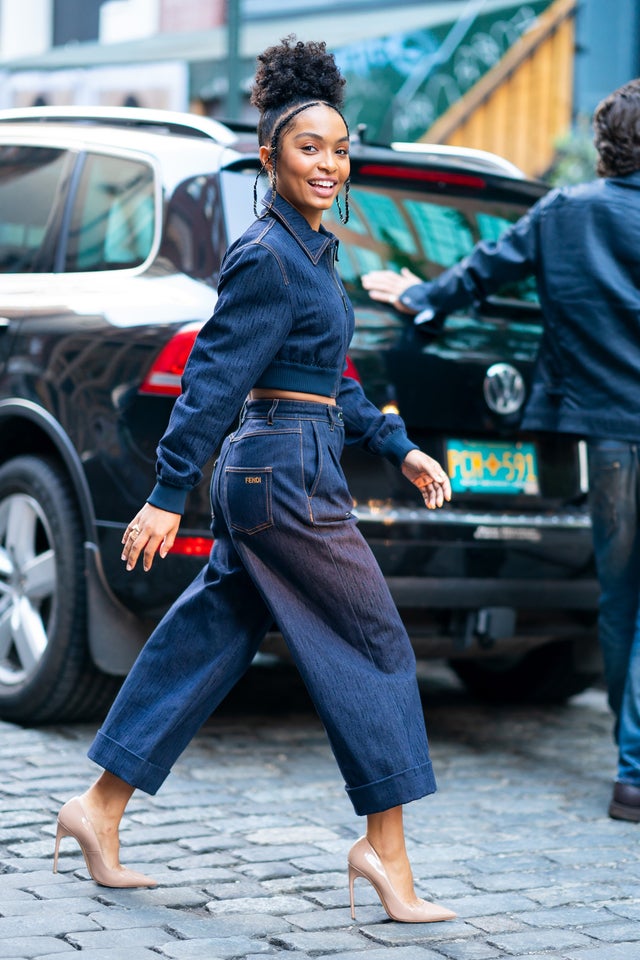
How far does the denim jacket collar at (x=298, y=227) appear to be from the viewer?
342 centimetres

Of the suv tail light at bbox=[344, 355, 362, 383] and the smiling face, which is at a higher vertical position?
the smiling face

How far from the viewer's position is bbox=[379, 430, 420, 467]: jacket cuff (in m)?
3.62

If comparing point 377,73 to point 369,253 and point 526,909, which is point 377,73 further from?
point 526,909

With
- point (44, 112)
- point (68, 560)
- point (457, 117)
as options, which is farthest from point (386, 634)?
point (457, 117)

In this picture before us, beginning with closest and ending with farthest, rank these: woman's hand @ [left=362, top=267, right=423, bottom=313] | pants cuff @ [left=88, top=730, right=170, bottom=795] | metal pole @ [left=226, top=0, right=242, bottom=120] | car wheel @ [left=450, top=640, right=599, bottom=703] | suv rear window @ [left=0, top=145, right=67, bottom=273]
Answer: pants cuff @ [left=88, top=730, right=170, bottom=795]
woman's hand @ [left=362, top=267, right=423, bottom=313]
suv rear window @ [left=0, top=145, right=67, bottom=273]
car wheel @ [left=450, top=640, right=599, bottom=703]
metal pole @ [left=226, top=0, right=242, bottom=120]

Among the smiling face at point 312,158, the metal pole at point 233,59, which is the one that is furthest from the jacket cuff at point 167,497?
the metal pole at point 233,59

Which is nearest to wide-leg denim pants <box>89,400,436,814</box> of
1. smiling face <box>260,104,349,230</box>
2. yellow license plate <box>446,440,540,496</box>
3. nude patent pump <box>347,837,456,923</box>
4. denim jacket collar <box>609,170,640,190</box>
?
nude patent pump <box>347,837,456,923</box>

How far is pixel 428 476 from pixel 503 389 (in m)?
1.43

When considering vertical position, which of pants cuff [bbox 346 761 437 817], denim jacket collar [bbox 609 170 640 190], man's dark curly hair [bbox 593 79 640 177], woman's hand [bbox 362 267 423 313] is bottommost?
pants cuff [bbox 346 761 437 817]

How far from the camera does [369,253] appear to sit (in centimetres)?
492

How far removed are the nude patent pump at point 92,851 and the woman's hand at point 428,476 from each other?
1.02 meters

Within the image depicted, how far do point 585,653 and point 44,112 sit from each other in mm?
2724

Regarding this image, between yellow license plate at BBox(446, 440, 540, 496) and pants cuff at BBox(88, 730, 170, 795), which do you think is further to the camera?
yellow license plate at BBox(446, 440, 540, 496)

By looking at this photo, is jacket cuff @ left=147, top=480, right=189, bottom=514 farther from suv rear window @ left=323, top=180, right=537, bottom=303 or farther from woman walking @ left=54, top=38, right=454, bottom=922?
suv rear window @ left=323, top=180, right=537, bottom=303
